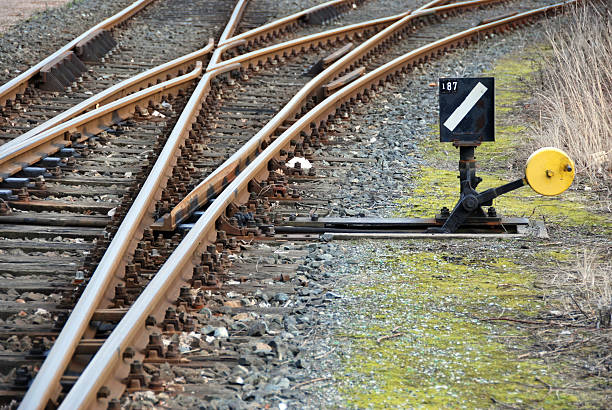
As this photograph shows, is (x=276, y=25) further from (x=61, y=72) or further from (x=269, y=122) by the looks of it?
(x=269, y=122)

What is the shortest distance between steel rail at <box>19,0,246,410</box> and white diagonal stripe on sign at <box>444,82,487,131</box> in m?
2.18

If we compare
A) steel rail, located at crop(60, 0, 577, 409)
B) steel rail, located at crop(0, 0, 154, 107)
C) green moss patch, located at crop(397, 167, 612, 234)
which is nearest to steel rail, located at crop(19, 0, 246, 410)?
steel rail, located at crop(60, 0, 577, 409)

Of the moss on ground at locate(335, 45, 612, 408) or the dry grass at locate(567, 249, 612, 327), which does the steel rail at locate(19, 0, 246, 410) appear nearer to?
the moss on ground at locate(335, 45, 612, 408)

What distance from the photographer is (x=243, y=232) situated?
6.27 metres

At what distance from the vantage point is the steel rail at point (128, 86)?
8.08 m

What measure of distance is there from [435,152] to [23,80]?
4.45 metres

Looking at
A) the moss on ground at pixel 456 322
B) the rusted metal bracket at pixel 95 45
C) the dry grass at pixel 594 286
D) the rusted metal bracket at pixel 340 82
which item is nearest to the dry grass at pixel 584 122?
the moss on ground at pixel 456 322

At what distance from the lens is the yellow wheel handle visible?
5.91 meters

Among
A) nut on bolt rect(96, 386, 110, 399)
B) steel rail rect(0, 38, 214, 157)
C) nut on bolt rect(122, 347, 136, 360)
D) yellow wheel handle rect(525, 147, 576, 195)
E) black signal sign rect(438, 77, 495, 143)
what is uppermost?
steel rail rect(0, 38, 214, 157)

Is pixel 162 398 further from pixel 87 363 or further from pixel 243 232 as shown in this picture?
pixel 243 232

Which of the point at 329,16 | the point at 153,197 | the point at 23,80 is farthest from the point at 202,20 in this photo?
the point at 153,197

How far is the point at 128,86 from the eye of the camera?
9.85 meters

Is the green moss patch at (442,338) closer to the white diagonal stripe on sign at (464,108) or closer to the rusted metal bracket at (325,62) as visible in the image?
the white diagonal stripe on sign at (464,108)

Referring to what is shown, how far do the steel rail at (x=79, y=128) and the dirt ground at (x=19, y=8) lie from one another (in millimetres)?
4826
